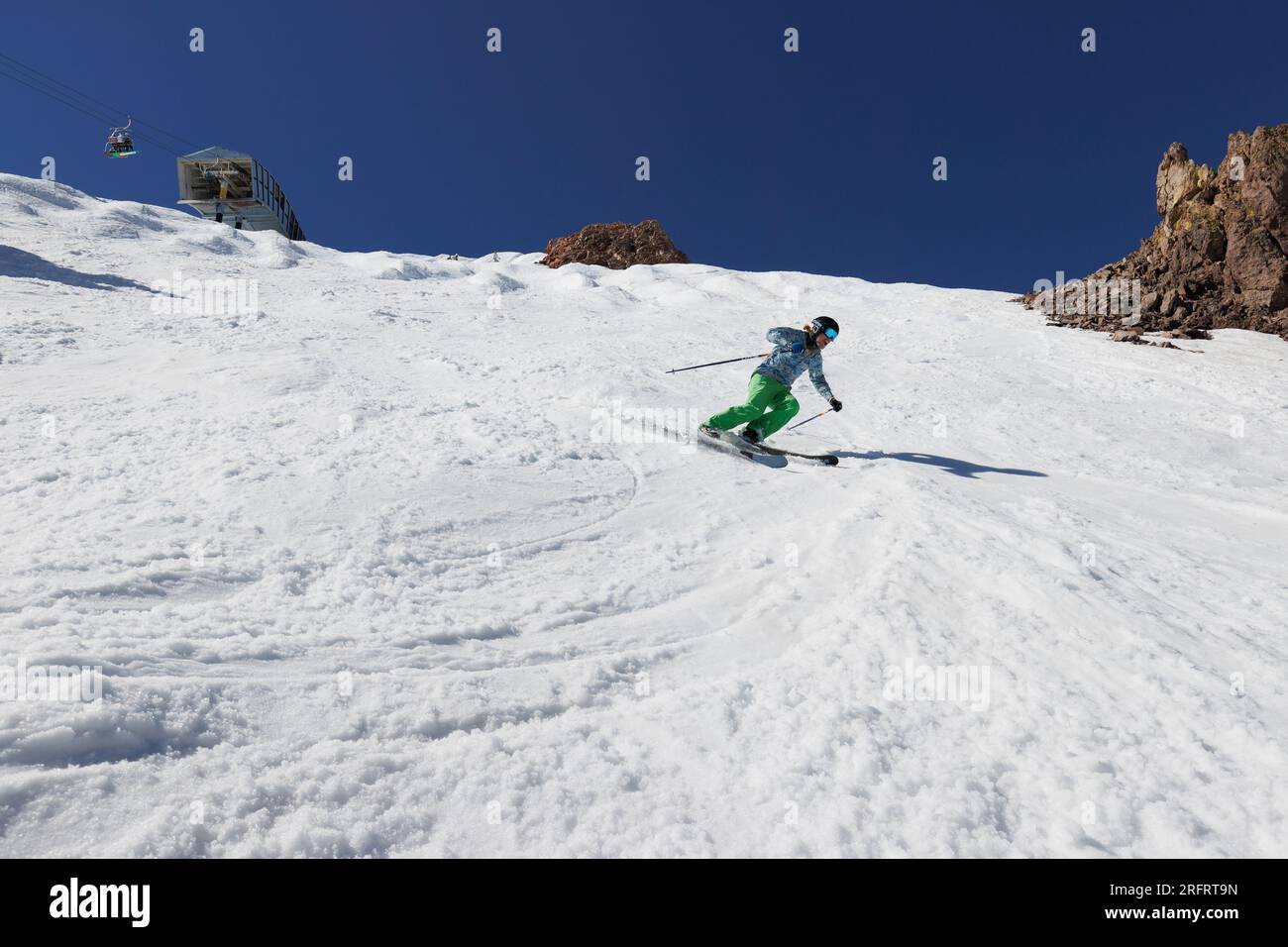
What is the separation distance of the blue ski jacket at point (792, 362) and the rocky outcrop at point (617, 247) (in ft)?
157

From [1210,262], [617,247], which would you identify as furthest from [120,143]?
[1210,262]

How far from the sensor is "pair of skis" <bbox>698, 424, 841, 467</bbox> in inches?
274

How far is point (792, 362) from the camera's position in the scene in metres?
7.79

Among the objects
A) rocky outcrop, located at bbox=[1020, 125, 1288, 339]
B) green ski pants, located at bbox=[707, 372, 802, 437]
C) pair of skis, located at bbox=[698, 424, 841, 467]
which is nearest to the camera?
pair of skis, located at bbox=[698, 424, 841, 467]

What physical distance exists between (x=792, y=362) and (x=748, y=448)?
59.4 inches

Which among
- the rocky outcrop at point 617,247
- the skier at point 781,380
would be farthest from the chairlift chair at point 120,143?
the skier at point 781,380

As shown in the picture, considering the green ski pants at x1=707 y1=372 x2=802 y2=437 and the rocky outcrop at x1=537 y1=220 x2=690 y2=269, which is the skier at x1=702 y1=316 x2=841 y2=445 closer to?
the green ski pants at x1=707 y1=372 x2=802 y2=437

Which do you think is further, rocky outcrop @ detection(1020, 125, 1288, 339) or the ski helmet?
rocky outcrop @ detection(1020, 125, 1288, 339)

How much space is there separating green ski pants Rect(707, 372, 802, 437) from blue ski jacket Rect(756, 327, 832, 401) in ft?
0.36

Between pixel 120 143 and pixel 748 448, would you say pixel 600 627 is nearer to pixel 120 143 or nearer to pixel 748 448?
pixel 748 448

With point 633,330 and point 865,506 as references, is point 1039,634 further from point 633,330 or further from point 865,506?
point 633,330

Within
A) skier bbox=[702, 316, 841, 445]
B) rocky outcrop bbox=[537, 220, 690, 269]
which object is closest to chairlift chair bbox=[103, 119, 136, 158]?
rocky outcrop bbox=[537, 220, 690, 269]
